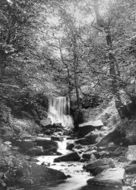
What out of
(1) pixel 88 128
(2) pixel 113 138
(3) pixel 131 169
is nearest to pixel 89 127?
(1) pixel 88 128

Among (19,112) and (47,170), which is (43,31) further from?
(19,112)

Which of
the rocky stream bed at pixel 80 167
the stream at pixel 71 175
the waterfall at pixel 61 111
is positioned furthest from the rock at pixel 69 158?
the waterfall at pixel 61 111

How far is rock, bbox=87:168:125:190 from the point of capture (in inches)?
308

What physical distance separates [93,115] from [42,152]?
12.2 m

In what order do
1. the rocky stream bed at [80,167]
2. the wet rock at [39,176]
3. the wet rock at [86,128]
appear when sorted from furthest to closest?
the wet rock at [86,128] → the wet rock at [39,176] → the rocky stream bed at [80,167]

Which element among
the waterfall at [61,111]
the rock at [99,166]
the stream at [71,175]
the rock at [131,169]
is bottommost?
the stream at [71,175]

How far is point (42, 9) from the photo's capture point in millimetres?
5805

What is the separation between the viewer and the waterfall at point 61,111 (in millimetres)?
28297

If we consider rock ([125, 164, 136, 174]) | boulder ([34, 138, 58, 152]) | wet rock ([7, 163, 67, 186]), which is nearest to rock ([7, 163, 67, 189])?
wet rock ([7, 163, 67, 186])

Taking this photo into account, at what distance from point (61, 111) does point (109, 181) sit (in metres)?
21.5

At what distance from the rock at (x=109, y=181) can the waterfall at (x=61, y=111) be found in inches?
742

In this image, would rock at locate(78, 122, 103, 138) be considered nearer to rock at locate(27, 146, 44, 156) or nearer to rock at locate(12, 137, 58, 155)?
rock at locate(12, 137, 58, 155)

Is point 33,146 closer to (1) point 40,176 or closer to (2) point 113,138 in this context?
(2) point 113,138

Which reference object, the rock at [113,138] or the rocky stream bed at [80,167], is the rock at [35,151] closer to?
the rocky stream bed at [80,167]
